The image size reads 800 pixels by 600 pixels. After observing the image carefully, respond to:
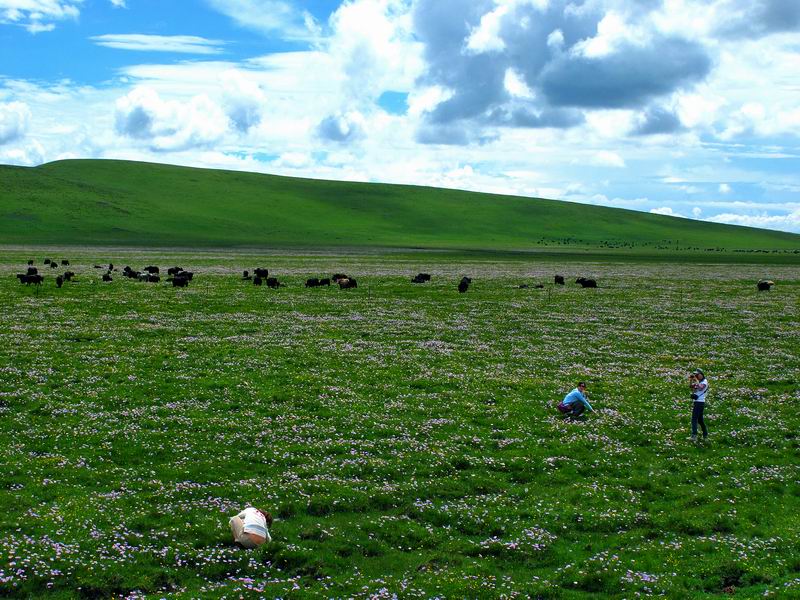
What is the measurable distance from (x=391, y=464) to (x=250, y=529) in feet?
18.3

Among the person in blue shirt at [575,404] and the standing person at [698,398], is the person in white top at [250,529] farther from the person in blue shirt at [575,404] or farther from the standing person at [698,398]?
the standing person at [698,398]

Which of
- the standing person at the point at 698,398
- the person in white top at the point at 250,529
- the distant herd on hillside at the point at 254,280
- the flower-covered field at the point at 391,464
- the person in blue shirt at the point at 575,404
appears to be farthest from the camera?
the distant herd on hillside at the point at 254,280

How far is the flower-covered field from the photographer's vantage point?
1300 cm

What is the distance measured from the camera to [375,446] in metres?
19.9

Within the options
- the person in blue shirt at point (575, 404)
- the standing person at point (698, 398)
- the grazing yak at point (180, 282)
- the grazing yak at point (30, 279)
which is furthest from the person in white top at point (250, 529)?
the grazing yak at point (30, 279)

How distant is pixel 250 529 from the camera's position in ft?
44.6

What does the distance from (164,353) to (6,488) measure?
16287 mm

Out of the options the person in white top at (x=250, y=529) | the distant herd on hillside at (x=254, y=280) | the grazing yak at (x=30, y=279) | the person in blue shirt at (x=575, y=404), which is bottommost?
the person in white top at (x=250, y=529)

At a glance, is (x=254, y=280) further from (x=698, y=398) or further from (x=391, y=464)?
(x=698, y=398)

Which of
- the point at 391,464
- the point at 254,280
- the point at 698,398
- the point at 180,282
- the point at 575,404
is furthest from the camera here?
the point at 254,280

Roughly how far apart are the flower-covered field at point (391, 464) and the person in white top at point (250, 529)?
28 centimetres

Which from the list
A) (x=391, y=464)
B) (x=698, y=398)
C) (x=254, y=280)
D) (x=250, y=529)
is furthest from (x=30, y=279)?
(x=698, y=398)

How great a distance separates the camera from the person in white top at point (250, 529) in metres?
13.6

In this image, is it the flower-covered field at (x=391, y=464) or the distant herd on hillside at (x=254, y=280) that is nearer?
the flower-covered field at (x=391, y=464)
